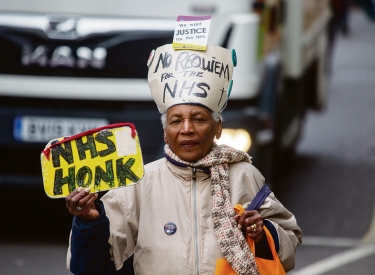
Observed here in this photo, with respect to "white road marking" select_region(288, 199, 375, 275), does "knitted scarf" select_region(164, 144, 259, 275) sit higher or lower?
higher

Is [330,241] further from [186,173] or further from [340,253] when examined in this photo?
[186,173]

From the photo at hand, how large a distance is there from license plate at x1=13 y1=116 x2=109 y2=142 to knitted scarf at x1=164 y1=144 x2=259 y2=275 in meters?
3.53

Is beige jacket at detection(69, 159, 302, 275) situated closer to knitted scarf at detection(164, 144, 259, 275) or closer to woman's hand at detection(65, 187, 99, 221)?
knitted scarf at detection(164, 144, 259, 275)

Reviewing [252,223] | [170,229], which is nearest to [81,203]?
[170,229]

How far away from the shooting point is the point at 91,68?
6613mm

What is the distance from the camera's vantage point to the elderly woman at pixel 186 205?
2967 millimetres

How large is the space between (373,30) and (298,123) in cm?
1816

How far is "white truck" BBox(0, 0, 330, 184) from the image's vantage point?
657 cm

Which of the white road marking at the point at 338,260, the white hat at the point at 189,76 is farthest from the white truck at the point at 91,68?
the white hat at the point at 189,76

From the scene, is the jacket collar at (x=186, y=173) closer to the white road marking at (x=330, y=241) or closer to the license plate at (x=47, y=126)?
the license plate at (x=47, y=126)

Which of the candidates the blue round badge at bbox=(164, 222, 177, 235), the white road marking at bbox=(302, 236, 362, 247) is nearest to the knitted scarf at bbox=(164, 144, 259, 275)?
the blue round badge at bbox=(164, 222, 177, 235)

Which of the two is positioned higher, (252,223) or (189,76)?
(189,76)

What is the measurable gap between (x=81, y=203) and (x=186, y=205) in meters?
0.35

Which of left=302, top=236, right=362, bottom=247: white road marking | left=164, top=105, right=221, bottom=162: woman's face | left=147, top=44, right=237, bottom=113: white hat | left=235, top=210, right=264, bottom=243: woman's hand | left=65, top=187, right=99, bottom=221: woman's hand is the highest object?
left=147, top=44, right=237, bottom=113: white hat
